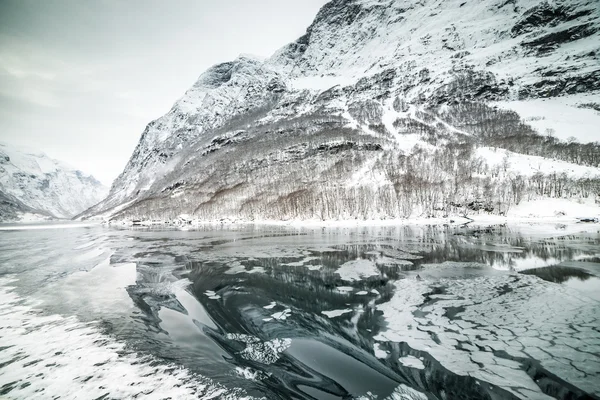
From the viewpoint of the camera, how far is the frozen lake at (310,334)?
17.2 feet

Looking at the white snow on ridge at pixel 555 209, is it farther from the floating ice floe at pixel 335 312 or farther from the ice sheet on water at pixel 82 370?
the ice sheet on water at pixel 82 370

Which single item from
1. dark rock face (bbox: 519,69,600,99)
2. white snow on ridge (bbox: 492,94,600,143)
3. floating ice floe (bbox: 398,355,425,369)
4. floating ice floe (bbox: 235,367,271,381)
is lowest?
floating ice floe (bbox: 398,355,425,369)

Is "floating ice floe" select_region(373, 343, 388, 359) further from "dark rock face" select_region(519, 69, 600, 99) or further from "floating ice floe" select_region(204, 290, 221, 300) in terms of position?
"dark rock face" select_region(519, 69, 600, 99)

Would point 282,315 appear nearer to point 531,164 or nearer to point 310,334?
point 310,334

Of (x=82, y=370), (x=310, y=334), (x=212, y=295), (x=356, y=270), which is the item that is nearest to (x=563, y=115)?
(x=356, y=270)

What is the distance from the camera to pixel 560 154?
322 ft

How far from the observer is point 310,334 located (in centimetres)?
787

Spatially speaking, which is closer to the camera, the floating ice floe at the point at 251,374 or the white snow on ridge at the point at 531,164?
the floating ice floe at the point at 251,374

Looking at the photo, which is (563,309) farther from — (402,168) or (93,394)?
(402,168)

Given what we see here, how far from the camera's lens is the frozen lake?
5238 mm

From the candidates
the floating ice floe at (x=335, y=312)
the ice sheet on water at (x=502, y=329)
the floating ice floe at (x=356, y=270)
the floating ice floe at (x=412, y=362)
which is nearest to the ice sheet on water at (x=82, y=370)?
the floating ice floe at (x=412, y=362)

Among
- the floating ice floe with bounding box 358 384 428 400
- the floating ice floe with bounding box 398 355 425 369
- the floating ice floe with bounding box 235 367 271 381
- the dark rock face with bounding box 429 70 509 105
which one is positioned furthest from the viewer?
the dark rock face with bounding box 429 70 509 105

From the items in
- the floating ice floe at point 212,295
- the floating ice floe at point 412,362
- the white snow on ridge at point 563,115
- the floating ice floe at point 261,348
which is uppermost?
the white snow on ridge at point 563,115

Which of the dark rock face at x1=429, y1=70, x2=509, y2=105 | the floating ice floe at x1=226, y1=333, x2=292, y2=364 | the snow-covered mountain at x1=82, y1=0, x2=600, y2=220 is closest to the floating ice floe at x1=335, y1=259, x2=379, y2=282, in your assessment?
the floating ice floe at x1=226, y1=333, x2=292, y2=364
